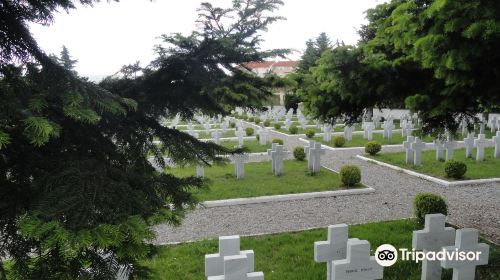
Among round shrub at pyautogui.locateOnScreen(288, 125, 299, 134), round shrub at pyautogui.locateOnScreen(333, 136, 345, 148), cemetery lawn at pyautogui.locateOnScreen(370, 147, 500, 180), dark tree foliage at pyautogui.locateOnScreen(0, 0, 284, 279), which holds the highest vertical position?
dark tree foliage at pyautogui.locateOnScreen(0, 0, 284, 279)

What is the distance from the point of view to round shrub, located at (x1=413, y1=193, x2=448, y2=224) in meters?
6.51

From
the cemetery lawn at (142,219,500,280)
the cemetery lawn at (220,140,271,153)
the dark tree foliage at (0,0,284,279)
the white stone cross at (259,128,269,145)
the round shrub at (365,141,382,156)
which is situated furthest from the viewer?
the white stone cross at (259,128,269,145)

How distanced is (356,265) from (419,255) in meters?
1.88

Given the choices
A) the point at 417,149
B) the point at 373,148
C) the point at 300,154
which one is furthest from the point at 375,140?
the point at 300,154

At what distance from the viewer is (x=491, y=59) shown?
365 centimetres

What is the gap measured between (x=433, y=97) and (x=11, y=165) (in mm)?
4104

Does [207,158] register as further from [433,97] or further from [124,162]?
[433,97]

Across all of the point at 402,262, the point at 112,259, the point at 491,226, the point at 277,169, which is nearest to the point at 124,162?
the point at 112,259

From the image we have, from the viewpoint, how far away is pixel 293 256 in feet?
17.7

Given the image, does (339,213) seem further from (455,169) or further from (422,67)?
(455,169)

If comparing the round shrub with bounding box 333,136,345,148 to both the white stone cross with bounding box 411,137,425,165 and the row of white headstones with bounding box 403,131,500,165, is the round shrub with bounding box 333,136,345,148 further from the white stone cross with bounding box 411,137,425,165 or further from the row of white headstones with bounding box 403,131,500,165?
the white stone cross with bounding box 411,137,425,165

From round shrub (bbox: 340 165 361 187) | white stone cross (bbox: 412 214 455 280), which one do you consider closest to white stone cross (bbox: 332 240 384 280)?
white stone cross (bbox: 412 214 455 280)

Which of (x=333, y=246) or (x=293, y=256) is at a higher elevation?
(x=333, y=246)

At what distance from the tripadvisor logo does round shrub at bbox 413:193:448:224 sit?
58.0 inches
